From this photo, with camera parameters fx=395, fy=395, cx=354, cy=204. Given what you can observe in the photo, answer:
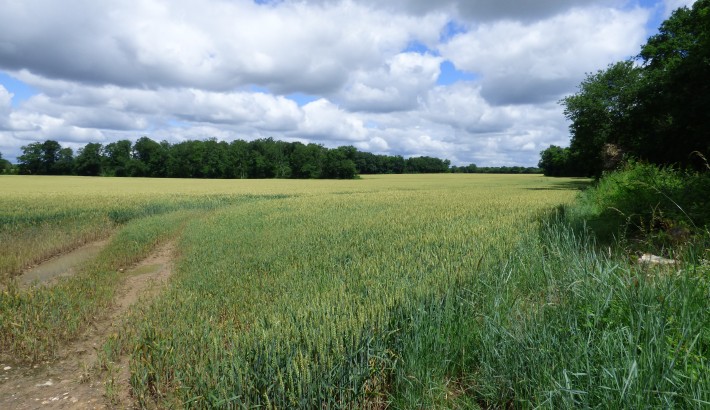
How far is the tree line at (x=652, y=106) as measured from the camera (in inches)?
959

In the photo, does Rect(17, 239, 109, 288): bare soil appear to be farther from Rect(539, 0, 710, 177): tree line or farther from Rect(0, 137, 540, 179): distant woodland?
Rect(0, 137, 540, 179): distant woodland

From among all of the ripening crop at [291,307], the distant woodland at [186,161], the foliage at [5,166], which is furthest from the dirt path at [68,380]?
the foliage at [5,166]

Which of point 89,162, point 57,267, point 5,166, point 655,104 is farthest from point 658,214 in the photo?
point 5,166

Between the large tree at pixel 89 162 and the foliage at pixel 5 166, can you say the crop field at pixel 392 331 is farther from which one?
the foliage at pixel 5 166

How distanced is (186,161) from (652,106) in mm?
87337

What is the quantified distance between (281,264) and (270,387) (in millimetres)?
4615

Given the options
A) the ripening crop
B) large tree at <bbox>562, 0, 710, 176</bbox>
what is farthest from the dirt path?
large tree at <bbox>562, 0, 710, 176</bbox>

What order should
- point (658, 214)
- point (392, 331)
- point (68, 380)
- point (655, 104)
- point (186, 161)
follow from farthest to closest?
point (186, 161) < point (655, 104) < point (658, 214) < point (68, 380) < point (392, 331)

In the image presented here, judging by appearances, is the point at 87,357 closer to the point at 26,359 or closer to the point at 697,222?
the point at 26,359

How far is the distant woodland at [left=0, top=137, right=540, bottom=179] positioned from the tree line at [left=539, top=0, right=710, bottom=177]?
2354 inches

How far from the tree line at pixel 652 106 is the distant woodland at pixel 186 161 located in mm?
59787

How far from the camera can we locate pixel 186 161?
91.9 metres

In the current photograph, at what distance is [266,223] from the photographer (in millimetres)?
13695

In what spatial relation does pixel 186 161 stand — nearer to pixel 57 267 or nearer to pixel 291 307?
pixel 57 267
